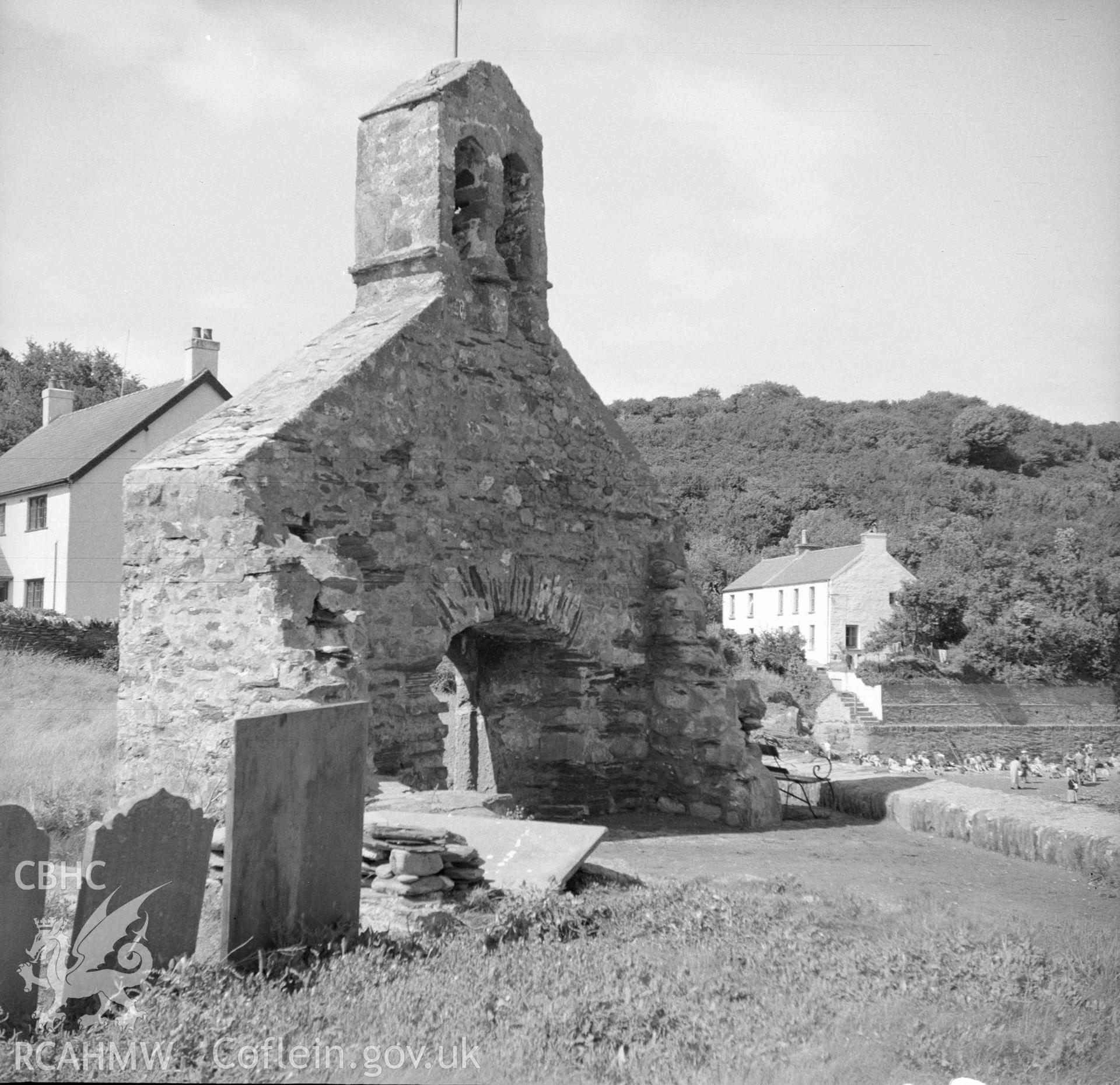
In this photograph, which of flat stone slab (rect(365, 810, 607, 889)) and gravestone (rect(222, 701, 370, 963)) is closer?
gravestone (rect(222, 701, 370, 963))

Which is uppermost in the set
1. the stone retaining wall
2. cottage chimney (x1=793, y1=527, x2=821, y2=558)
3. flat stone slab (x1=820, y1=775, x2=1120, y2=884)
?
cottage chimney (x1=793, y1=527, x2=821, y2=558)

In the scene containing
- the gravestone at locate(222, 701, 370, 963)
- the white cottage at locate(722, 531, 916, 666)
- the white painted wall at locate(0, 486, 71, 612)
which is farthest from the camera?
the white cottage at locate(722, 531, 916, 666)

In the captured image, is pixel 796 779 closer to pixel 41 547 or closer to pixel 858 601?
pixel 41 547

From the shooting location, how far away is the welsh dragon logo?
4164 millimetres

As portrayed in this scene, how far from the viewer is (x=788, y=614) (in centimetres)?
5175

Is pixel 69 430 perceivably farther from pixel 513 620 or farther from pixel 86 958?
pixel 86 958

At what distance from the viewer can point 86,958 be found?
13.8ft

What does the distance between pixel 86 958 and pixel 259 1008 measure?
2.26ft

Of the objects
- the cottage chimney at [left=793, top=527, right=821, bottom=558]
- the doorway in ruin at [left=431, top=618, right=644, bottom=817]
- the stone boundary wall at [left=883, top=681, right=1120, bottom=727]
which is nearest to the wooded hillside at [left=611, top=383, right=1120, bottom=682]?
the stone boundary wall at [left=883, top=681, right=1120, bottom=727]

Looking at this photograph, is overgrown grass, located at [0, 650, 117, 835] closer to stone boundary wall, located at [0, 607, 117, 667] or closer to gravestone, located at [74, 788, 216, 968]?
stone boundary wall, located at [0, 607, 117, 667]

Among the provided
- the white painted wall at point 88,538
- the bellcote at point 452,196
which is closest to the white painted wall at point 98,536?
the white painted wall at point 88,538

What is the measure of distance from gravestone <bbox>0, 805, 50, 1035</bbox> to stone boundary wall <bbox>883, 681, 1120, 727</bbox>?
1485 inches

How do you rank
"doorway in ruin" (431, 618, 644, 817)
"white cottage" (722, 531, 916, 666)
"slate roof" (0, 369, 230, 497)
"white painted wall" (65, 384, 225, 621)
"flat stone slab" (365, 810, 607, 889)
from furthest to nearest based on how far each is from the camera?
1. "white cottage" (722, 531, 916, 666)
2. "slate roof" (0, 369, 230, 497)
3. "white painted wall" (65, 384, 225, 621)
4. "doorway in ruin" (431, 618, 644, 817)
5. "flat stone slab" (365, 810, 607, 889)

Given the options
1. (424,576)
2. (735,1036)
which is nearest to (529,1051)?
(735,1036)
